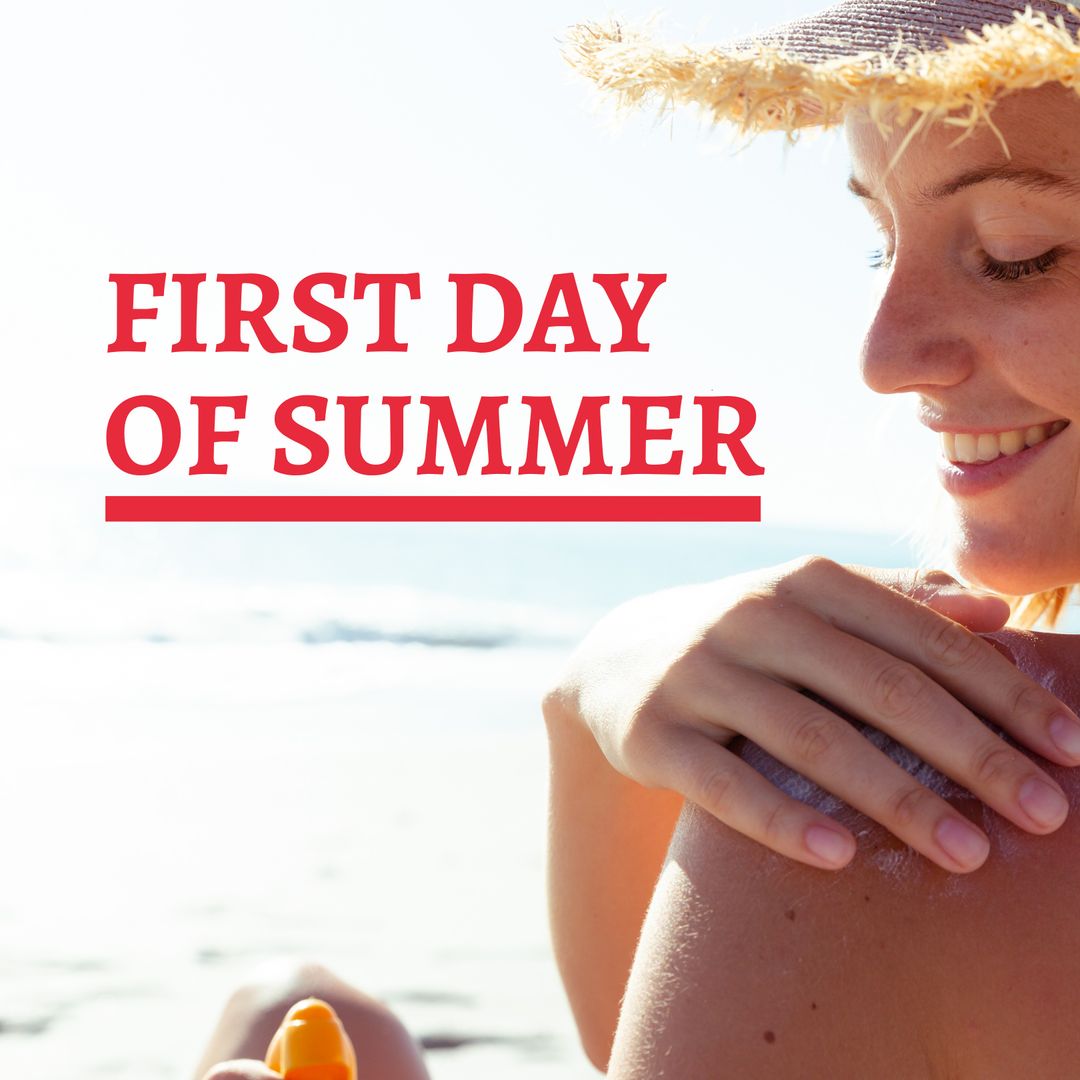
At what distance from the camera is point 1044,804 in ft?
4.08

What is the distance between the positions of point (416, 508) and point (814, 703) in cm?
3025

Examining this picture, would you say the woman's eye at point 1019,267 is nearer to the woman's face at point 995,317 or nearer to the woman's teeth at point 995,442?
the woman's face at point 995,317

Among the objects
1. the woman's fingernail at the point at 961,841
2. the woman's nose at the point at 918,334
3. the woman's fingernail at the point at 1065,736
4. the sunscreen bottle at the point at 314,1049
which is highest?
the woman's nose at the point at 918,334

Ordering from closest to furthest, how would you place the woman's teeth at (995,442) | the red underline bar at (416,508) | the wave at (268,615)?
the woman's teeth at (995,442), the wave at (268,615), the red underline bar at (416,508)

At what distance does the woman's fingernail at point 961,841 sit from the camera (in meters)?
1.23

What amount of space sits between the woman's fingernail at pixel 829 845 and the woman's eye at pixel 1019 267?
25.4 inches

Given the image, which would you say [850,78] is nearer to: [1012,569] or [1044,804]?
[1012,569]

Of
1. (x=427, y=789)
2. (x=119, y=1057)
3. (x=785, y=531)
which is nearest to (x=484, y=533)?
(x=785, y=531)

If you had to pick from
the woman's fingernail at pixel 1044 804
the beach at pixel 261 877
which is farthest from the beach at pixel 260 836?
the woman's fingernail at pixel 1044 804

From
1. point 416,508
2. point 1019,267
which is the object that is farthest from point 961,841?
point 416,508

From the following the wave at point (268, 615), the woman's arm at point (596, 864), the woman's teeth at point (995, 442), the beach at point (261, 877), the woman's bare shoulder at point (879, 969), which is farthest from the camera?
the wave at point (268, 615)

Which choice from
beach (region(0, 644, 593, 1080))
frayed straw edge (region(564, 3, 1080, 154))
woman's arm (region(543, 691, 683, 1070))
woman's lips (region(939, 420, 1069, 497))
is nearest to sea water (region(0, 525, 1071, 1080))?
beach (region(0, 644, 593, 1080))

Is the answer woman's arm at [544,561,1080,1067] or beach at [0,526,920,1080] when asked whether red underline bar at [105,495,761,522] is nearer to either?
beach at [0,526,920,1080]

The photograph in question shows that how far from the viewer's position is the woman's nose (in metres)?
1.56
